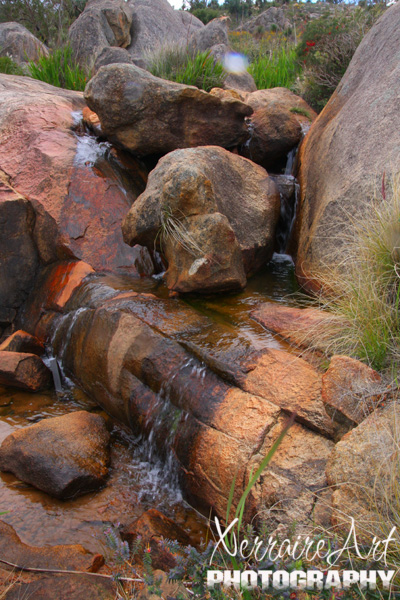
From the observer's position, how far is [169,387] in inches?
144

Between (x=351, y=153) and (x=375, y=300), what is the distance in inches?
87.1

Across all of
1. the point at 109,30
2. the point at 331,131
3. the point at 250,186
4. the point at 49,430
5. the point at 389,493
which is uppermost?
the point at 109,30

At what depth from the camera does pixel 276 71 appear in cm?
1080

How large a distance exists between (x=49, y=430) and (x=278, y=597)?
241cm

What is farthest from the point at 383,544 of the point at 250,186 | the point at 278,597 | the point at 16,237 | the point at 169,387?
the point at 16,237

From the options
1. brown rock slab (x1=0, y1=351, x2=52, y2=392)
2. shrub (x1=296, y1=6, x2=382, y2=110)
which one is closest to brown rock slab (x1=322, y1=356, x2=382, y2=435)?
brown rock slab (x1=0, y1=351, x2=52, y2=392)

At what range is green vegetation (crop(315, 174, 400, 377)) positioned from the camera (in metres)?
3.00

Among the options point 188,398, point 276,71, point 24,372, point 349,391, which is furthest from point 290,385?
point 276,71

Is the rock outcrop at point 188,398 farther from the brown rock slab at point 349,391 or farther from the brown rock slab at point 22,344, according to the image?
the brown rock slab at point 22,344

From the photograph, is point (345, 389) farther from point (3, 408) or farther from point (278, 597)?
point (3, 408)

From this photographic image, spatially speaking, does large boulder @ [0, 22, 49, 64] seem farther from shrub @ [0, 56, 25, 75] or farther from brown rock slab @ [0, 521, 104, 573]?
brown rock slab @ [0, 521, 104, 573]

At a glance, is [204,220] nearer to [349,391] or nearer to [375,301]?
[375,301]

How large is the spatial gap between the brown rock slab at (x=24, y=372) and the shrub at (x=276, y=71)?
837cm

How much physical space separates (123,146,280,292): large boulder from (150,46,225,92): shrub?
3.93 metres
